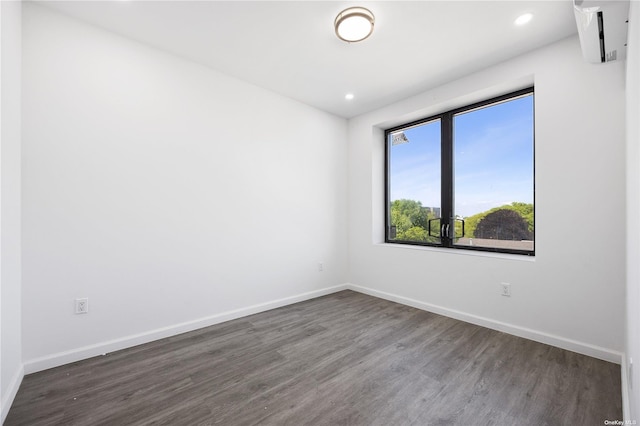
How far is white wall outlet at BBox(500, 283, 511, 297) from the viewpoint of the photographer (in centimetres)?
272

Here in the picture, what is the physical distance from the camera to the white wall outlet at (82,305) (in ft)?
7.23

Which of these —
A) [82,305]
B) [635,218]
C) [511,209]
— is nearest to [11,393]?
[82,305]

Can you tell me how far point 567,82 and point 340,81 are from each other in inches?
84.7

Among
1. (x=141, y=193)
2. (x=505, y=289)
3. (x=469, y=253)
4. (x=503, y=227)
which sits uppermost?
(x=141, y=193)

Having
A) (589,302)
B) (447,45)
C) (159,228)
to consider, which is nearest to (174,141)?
(159,228)

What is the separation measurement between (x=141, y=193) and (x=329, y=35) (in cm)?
222

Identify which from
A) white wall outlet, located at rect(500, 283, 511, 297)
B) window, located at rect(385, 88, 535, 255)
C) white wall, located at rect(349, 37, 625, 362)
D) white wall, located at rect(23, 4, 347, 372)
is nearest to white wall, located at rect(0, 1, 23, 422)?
white wall, located at rect(23, 4, 347, 372)

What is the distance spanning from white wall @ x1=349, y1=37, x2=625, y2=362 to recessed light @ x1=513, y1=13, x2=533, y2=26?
0.53 m

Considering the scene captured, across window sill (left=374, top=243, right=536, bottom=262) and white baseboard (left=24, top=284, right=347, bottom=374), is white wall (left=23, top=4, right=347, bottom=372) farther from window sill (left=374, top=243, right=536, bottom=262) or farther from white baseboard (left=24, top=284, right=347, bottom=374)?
window sill (left=374, top=243, right=536, bottom=262)

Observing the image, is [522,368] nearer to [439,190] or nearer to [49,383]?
[439,190]

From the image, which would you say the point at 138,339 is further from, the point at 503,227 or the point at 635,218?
the point at 503,227

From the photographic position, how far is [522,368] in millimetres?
2078

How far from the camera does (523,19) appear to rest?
2203mm

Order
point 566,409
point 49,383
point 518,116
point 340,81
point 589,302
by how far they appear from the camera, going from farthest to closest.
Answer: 1. point 340,81
2. point 518,116
3. point 589,302
4. point 49,383
5. point 566,409
